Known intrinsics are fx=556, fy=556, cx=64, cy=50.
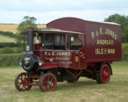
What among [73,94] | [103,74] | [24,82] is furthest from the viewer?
[103,74]

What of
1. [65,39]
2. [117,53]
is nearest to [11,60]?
[117,53]

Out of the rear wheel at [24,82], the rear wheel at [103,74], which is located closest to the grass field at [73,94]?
the rear wheel at [24,82]

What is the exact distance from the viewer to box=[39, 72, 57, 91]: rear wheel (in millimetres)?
19797

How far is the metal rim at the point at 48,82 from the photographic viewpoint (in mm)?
19812

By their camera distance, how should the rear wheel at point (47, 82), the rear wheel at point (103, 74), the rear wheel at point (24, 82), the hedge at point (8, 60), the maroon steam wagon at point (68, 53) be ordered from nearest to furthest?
the rear wheel at point (47, 82)
the maroon steam wagon at point (68, 53)
the rear wheel at point (24, 82)
the rear wheel at point (103, 74)
the hedge at point (8, 60)

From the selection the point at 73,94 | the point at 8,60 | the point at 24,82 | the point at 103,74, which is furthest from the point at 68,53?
the point at 8,60

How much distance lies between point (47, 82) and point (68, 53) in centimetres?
172

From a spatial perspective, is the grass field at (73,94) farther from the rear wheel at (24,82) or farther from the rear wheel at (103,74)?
the rear wheel at (103,74)

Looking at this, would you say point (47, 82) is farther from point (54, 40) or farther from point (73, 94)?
point (54, 40)

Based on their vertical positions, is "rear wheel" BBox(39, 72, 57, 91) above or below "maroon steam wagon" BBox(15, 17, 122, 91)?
below

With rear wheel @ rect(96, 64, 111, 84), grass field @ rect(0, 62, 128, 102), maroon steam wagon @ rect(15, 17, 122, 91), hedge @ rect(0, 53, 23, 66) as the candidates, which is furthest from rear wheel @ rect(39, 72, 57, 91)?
hedge @ rect(0, 53, 23, 66)

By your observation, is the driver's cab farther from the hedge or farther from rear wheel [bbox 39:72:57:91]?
the hedge

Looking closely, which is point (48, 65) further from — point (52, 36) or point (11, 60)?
point (11, 60)

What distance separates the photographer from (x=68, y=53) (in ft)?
69.4
